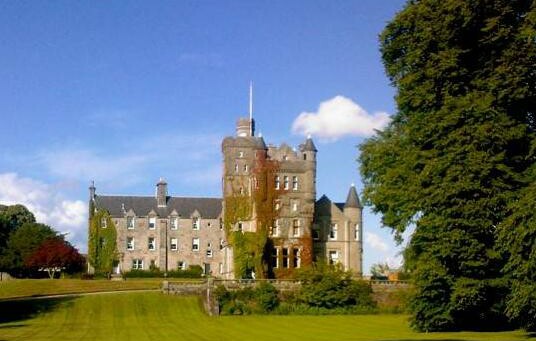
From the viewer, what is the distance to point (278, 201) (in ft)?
208

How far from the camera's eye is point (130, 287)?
Answer: 61250mm

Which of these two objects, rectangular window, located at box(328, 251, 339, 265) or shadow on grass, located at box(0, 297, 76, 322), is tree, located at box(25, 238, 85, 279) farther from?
rectangular window, located at box(328, 251, 339, 265)

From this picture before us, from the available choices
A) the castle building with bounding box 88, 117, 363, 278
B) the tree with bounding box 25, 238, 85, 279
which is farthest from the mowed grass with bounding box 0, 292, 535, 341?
the tree with bounding box 25, 238, 85, 279

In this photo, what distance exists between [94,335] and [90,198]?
46551 millimetres

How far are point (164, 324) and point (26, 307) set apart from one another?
38.4ft

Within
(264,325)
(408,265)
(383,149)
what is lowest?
(264,325)

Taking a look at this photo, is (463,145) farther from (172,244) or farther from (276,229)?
(172,244)

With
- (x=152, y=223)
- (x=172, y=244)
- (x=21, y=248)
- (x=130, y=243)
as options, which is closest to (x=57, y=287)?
(x=130, y=243)

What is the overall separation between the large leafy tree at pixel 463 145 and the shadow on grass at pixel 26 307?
926 inches

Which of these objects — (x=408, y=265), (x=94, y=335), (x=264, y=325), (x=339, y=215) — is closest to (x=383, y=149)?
(x=408, y=265)

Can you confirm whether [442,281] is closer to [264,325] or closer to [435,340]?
[435,340]

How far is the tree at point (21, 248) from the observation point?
78.6m

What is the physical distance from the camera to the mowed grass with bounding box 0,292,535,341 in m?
34.0

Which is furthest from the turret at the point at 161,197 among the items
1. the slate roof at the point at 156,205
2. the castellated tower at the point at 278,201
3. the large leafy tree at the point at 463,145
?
the large leafy tree at the point at 463,145
